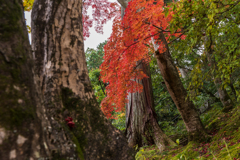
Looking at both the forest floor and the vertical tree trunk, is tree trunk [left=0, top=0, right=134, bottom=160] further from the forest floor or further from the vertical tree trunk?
the vertical tree trunk

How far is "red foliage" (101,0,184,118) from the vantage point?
4.11m

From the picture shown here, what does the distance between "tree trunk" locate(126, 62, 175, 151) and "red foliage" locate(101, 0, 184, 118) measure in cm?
69

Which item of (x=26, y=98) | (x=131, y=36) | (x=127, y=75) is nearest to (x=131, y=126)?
(x=127, y=75)

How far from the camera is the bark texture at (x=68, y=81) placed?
1625 millimetres

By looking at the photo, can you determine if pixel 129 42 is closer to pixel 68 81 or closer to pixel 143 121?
pixel 143 121

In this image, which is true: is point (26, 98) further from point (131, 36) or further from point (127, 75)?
point (127, 75)

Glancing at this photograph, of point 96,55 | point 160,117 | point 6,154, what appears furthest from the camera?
point 96,55

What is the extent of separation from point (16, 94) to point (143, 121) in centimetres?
555

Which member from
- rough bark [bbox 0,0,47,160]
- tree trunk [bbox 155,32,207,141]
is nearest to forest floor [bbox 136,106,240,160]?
tree trunk [bbox 155,32,207,141]

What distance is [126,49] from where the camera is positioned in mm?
4719

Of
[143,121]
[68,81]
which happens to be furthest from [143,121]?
[68,81]

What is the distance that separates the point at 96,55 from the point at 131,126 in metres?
11.8

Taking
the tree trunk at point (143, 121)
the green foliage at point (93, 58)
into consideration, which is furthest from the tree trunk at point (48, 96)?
the green foliage at point (93, 58)

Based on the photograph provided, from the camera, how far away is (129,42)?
473cm
